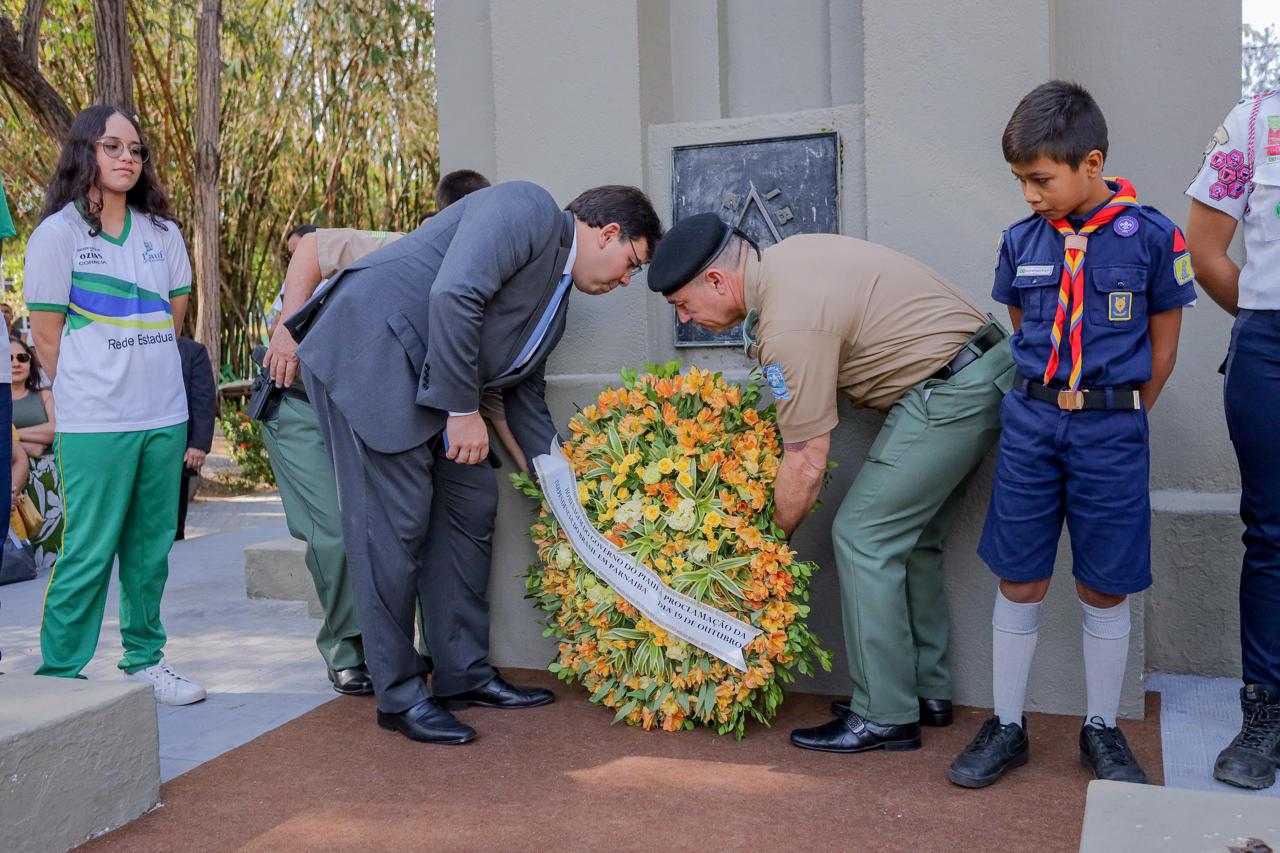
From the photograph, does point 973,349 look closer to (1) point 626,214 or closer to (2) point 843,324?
(2) point 843,324

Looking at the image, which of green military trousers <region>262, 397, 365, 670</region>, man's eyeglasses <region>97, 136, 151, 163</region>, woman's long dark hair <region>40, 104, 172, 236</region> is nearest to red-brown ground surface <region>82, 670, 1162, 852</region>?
green military trousers <region>262, 397, 365, 670</region>

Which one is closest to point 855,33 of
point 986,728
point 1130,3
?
point 1130,3

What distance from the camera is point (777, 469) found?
365cm

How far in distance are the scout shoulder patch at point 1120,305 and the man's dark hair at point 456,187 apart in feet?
8.02

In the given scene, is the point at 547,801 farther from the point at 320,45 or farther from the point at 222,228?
the point at 222,228

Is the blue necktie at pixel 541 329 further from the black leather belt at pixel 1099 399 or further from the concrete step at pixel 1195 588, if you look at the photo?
the concrete step at pixel 1195 588

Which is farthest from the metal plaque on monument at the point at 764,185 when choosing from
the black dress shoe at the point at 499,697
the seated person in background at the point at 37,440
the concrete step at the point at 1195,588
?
the seated person in background at the point at 37,440

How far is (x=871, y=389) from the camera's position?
3.58 metres

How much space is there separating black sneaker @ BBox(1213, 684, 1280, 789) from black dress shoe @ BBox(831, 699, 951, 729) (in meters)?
0.80

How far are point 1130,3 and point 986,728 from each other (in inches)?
104

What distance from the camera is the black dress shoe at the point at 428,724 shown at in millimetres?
3688

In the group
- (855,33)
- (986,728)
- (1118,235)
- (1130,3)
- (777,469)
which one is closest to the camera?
(1118,235)

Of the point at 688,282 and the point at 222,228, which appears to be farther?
the point at 222,228

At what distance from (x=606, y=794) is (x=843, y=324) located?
4.74 ft
